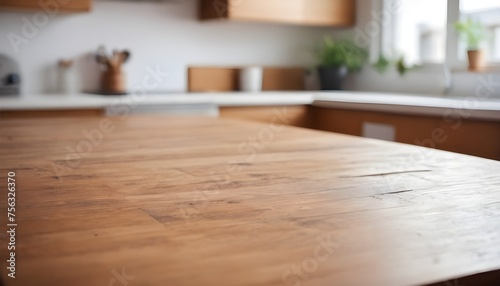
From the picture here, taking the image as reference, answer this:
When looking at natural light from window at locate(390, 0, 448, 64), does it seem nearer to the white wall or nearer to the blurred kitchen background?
the blurred kitchen background

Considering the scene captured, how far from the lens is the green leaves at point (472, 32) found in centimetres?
324

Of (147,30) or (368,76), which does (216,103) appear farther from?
(368,76)

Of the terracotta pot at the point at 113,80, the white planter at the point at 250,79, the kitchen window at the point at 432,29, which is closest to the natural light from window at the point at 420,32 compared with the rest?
the kitchen window at the point at 432,29

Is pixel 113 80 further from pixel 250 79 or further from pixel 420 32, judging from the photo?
pixel 420 32

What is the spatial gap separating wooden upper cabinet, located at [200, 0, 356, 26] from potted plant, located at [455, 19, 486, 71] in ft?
3.17

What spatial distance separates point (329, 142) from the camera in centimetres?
149

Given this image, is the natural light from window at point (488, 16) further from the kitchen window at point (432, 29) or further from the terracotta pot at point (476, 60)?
the terracotta pot at point (476, 60)

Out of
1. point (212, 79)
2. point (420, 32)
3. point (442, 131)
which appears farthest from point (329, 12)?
point (442, 131)

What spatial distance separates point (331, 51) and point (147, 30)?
1.22 m

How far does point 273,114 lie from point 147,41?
0.94 meters

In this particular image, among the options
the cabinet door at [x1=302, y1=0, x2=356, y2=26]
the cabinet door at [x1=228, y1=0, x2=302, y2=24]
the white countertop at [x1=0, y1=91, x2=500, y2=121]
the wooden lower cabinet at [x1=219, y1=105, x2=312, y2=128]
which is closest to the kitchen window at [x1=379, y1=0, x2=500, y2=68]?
the cabinet door at [x1=302, y1=0, x2=356, y2=26]

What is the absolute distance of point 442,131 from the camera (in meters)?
2.67

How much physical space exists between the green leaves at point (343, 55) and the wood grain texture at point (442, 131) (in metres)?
0.85

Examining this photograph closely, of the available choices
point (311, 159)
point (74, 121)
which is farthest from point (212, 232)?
point (74, 121)
